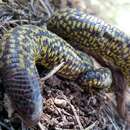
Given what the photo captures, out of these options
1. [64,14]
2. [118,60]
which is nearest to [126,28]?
Result: [118,60]

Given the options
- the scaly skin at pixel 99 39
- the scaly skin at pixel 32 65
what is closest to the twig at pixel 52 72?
the scaly skin at pixel 32 65

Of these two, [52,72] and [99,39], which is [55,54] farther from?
[99,39]

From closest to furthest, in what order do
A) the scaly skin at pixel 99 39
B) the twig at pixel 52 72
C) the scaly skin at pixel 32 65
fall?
the scaly skin at pixel 32 65, the twig at pixel 52 72, the scaly skin at pixel 99 39

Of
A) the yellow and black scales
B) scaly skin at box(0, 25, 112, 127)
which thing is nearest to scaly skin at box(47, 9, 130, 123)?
the yellow and black scales

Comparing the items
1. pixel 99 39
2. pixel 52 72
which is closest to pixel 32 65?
pixel 52 72

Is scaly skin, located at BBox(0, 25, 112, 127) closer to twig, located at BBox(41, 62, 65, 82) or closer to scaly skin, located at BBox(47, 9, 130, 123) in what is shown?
twig, located at BBox(41, 62, 65, 82)

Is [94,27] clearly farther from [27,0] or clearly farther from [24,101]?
[24,101]

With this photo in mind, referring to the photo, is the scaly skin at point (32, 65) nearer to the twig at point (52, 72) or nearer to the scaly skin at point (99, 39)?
the twig at point (52, 72)
